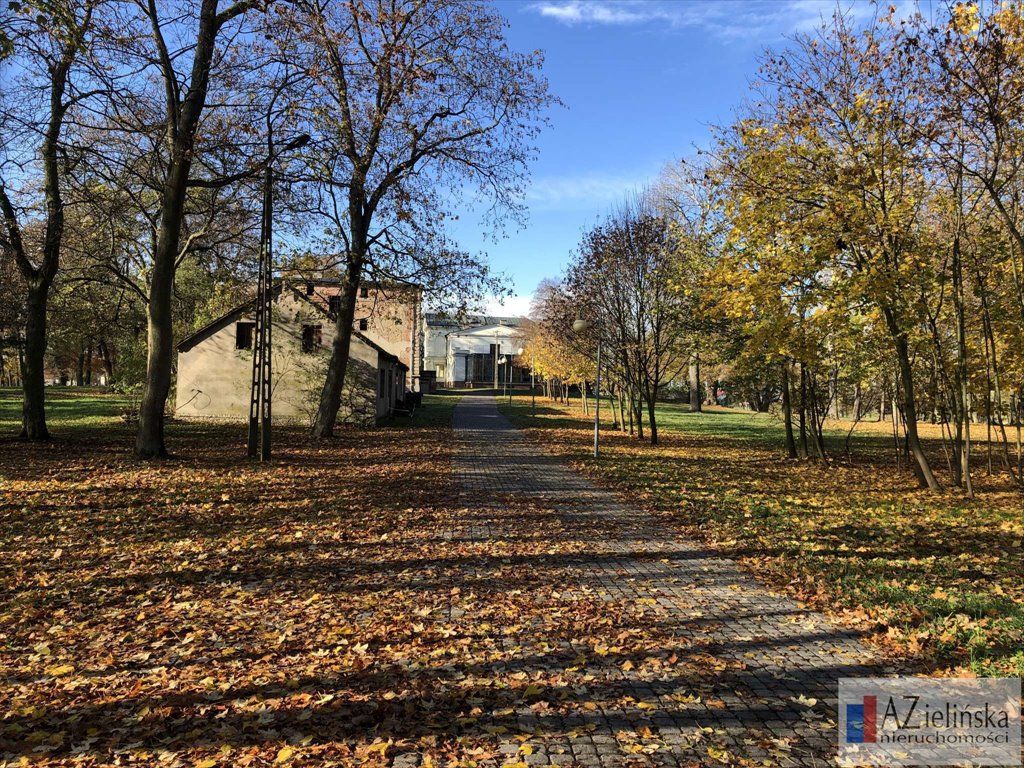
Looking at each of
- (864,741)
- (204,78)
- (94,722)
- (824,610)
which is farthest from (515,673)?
(204,78)

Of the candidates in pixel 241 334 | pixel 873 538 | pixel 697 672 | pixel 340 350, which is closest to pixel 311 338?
pixel 241 334

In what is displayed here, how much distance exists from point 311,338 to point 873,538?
22282 mm

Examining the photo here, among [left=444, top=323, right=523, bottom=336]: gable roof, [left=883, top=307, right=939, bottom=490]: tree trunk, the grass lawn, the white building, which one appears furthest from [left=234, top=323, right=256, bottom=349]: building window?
[left=444, top=323, right=523, bottom=336]: gable roof

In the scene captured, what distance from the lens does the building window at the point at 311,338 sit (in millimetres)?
26094

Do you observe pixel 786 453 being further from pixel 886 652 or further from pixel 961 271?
pixel 886 652

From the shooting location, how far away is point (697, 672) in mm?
4137

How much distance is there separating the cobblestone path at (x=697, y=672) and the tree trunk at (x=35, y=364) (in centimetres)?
1425

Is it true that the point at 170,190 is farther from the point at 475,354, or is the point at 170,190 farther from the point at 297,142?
the point at 475,354

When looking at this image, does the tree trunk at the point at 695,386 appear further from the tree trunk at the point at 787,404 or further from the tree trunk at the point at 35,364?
the tree trunk at the point at 35,364

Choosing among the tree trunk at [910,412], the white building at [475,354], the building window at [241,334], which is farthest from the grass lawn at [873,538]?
the white building at [475,354]

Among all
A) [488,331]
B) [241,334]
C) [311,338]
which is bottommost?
[311,338]

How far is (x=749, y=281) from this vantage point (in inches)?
459

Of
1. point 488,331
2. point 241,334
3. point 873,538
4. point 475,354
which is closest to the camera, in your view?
point 873,538

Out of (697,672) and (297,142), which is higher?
(297,142)
